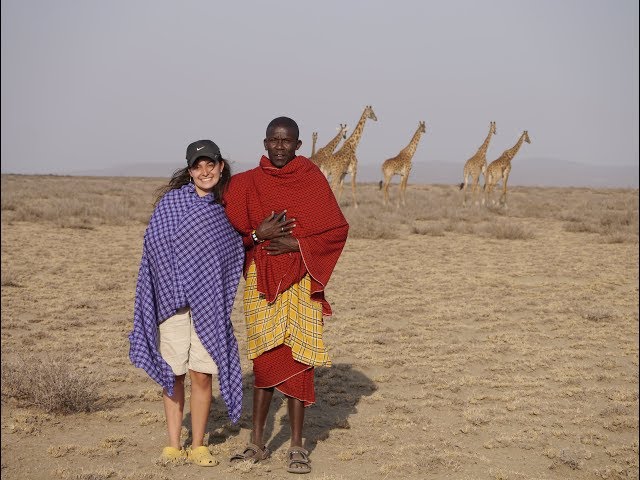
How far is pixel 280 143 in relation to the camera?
11.9 ft

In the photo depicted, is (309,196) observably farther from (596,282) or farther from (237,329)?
(596,282)

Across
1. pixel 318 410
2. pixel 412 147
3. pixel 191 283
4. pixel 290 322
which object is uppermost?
pixel 412 147

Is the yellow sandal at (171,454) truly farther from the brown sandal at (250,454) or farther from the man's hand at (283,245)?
the man's hand at (283,245)

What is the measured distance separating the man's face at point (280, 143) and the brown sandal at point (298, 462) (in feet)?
5.82

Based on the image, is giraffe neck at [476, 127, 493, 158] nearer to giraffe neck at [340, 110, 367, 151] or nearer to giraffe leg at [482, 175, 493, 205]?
giraffe leg at [482, 175, 493, 205]

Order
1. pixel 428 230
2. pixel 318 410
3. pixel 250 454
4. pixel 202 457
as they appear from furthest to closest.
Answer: pixel 428 230 < pixel 318 410 < pixel 250 454 < pixel 202 457

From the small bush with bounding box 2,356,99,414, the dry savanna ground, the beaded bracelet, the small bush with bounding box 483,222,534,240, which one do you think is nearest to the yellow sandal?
the dry savanna ground

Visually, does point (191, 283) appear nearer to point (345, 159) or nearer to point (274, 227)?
point (274, 227)

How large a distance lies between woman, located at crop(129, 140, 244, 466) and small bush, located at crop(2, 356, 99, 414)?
1462 millimetres

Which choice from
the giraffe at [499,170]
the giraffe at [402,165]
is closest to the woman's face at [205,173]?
the giraffe at [402,165]

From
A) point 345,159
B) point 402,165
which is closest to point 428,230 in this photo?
point 345,159

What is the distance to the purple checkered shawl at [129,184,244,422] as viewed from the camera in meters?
3.59

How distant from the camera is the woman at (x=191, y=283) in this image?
3598 millimetres

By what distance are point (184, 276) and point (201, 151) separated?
2.31 ft
